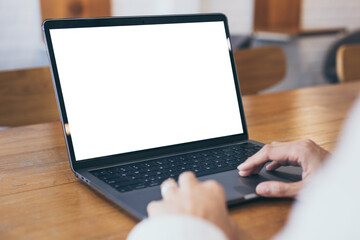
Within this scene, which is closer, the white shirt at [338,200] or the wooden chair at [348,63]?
the white shirt at [338,200]

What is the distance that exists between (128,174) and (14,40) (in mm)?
2547

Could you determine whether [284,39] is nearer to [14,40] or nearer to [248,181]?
[14,40]

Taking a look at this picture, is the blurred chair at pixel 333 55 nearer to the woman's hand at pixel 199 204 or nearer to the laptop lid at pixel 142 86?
the laptop lid at pixel 142 86

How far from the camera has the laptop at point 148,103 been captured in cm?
75

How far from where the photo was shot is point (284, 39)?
364cm

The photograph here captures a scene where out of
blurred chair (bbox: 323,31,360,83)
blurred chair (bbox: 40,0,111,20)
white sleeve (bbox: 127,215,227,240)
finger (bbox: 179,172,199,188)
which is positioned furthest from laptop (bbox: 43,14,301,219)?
blurred chair (bbox: 323,31,360,83)

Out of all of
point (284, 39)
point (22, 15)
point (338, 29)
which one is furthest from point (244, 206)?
point (338, 29)

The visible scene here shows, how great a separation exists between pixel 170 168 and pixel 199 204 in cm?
27

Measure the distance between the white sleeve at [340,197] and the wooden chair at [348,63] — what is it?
1.68 metres

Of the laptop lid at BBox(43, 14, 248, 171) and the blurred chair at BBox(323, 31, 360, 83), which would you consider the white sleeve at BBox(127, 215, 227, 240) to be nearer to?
the laptop lid at BBox(43, 14, 248, 171)

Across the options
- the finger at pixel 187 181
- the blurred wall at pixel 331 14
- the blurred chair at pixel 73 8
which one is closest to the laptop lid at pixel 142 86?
the finger at pixel 187 181

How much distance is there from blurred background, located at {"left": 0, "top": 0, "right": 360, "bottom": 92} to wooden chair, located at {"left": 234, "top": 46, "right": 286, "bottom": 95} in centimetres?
97

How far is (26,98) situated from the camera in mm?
1375

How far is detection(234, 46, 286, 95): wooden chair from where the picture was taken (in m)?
1.79
